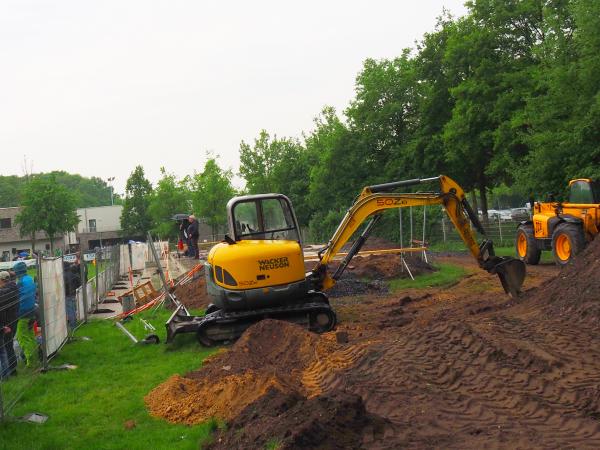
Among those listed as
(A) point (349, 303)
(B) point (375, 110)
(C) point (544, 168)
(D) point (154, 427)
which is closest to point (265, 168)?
(B) point (375, 110)

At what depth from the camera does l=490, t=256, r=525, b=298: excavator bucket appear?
1291 cm

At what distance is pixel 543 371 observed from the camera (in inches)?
285

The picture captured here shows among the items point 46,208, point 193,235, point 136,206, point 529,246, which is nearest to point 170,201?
point 46,208

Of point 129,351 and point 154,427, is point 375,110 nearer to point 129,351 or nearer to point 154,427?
point 129,351

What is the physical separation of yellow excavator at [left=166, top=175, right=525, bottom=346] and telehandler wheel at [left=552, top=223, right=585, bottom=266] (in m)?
5.15

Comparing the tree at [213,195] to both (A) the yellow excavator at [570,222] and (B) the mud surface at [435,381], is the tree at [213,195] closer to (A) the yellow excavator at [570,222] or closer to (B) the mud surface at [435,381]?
(A) the yellow excavator at [570,222]

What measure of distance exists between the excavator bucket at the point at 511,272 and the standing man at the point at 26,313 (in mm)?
8178

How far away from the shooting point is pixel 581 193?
1853cm

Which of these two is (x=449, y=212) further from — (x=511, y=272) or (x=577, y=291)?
(x=577, y=291)

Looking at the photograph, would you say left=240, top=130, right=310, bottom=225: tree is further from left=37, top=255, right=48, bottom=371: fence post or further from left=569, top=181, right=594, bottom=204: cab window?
left=37, top=255, right=48, bottom=371: fence post

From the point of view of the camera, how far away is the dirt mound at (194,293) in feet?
60.8

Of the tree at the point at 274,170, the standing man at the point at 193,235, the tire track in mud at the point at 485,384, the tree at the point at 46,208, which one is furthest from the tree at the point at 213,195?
the tire track in mud at the point at 485,384

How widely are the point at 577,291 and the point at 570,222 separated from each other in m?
8.55

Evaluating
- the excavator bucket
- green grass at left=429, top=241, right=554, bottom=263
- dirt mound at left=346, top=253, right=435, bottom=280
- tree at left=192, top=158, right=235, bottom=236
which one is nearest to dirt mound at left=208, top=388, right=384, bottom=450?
the excavator bucket
